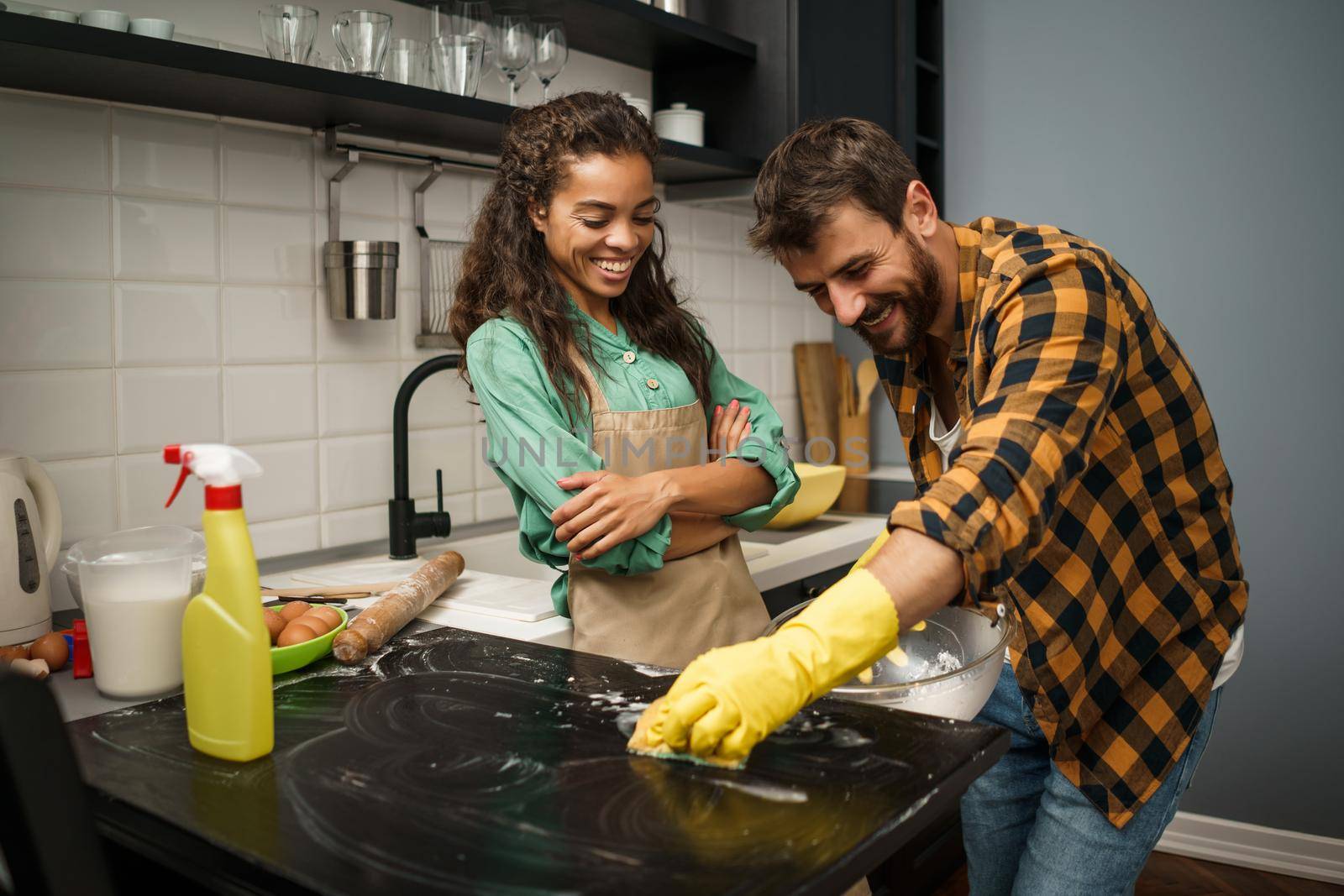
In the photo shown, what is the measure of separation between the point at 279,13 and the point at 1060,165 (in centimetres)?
208

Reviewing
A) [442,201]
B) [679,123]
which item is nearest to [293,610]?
[442,201]

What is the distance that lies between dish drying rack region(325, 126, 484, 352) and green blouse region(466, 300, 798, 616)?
54 centimetres

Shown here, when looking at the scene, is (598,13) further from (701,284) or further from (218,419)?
(218,419)

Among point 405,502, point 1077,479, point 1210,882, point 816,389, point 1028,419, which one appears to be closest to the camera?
point 1028,419

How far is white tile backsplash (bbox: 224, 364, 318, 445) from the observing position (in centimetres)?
177

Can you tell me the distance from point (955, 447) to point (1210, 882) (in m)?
1.94

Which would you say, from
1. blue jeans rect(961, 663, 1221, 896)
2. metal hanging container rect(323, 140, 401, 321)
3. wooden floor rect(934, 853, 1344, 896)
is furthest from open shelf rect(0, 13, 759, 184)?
wooden floor rect(934, 853, 1344, 896)

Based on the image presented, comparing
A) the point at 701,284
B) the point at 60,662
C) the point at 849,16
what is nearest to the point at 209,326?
the point at 60,662

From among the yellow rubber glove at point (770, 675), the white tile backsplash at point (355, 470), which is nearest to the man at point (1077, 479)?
the yellow rubber glove at point (770, 675)

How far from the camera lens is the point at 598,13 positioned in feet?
6.84

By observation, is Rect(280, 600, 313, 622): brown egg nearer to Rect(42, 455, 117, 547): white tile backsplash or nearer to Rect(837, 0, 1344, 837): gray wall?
Rect(42, 455, 117, 547): white tile backsplash

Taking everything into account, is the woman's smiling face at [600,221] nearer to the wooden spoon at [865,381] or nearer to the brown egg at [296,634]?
the brown egg at [296,634]

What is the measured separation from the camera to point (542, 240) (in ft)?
5.11

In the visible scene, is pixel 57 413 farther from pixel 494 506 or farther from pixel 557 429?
pixel 494 506
